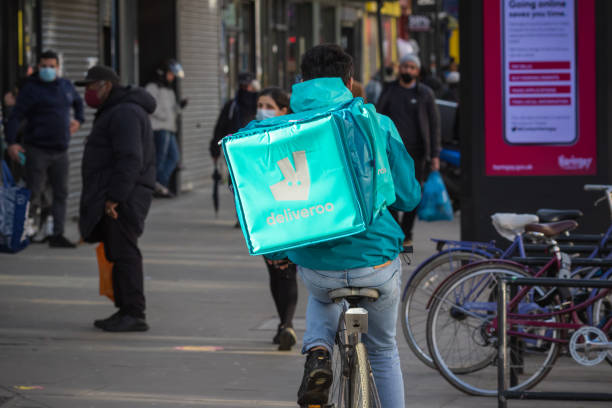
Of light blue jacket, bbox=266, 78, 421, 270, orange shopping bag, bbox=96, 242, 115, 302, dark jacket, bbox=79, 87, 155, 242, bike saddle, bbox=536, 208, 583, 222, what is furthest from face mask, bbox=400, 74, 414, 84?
light blue jacket, bbox=266, 78, 421, 270

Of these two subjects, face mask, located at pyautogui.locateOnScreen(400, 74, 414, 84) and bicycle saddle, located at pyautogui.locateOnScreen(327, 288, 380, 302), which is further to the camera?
face mask, located at pyautogui.locateOnScreen(400, 74, 414, 84)

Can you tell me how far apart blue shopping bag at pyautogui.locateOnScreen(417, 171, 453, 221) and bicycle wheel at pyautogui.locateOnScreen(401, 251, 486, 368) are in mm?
4828

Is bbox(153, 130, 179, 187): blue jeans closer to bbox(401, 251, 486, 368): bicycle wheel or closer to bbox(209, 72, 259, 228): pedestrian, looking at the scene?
bbox(209, 72, 259, 228): pedestrian

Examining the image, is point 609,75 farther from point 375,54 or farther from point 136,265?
point 375,54

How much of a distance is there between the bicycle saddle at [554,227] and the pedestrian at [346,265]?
1889mm

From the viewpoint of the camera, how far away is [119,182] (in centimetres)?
794

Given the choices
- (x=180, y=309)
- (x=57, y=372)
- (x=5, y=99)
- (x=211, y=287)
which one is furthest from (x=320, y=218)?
(x=5, y=99)

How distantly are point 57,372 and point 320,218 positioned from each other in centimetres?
326

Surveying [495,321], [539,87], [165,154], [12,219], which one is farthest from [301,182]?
[165,154]

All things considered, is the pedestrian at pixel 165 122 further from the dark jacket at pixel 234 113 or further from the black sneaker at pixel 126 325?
the black sneaker at pixel 126 325

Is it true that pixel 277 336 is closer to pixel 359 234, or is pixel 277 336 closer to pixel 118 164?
pixel 118 164

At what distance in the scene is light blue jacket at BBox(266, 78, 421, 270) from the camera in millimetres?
4414

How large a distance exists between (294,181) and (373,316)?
2.45 ft

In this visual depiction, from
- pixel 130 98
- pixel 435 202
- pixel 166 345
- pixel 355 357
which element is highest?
pixel 130 98
